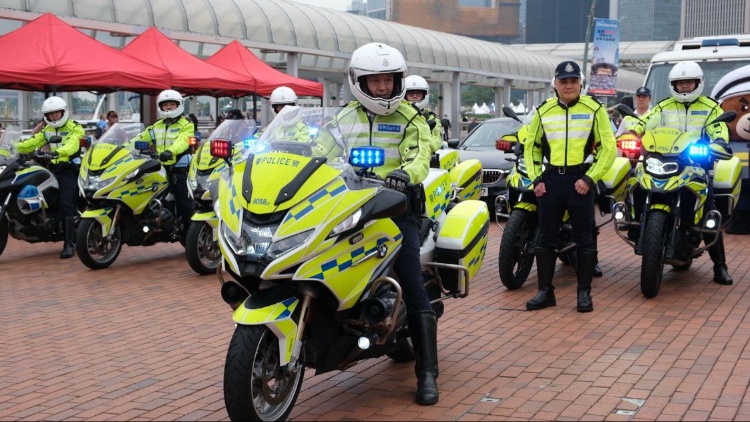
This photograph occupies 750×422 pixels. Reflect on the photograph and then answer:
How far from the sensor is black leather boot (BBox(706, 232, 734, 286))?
966cm

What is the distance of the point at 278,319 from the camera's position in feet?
16.1

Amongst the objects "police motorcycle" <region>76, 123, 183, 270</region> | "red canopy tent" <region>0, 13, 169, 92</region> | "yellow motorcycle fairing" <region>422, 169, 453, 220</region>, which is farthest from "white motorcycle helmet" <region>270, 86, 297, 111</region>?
"yellow motorcycle fairing" <region>422, 169, 453, 220</region>

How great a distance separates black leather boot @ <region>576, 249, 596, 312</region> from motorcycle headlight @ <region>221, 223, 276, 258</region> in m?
4.12

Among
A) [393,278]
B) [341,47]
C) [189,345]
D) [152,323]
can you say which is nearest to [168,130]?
[152,323]

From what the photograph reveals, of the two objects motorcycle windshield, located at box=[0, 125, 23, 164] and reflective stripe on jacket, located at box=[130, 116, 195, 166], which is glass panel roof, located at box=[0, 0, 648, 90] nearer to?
motorcycle windshield, located at box=[0, 125, 23, 164]

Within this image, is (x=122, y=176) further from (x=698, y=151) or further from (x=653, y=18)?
(x=653, y=18)

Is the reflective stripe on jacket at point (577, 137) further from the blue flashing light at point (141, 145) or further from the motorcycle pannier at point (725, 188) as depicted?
the blue flashing light at point (141, 145)

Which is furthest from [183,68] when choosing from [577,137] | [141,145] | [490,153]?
[577,137]

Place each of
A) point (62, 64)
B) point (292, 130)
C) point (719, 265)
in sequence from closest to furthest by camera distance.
Answer: point (292, 130), point (719, 265), point (62, 64)

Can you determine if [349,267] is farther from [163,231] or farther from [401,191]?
[163,231]

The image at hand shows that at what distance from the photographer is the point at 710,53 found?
16172 mm

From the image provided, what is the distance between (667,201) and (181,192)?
17.5 feet

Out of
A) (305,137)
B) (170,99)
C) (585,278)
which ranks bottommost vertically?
(585,278)

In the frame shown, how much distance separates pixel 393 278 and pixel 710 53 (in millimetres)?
11940
